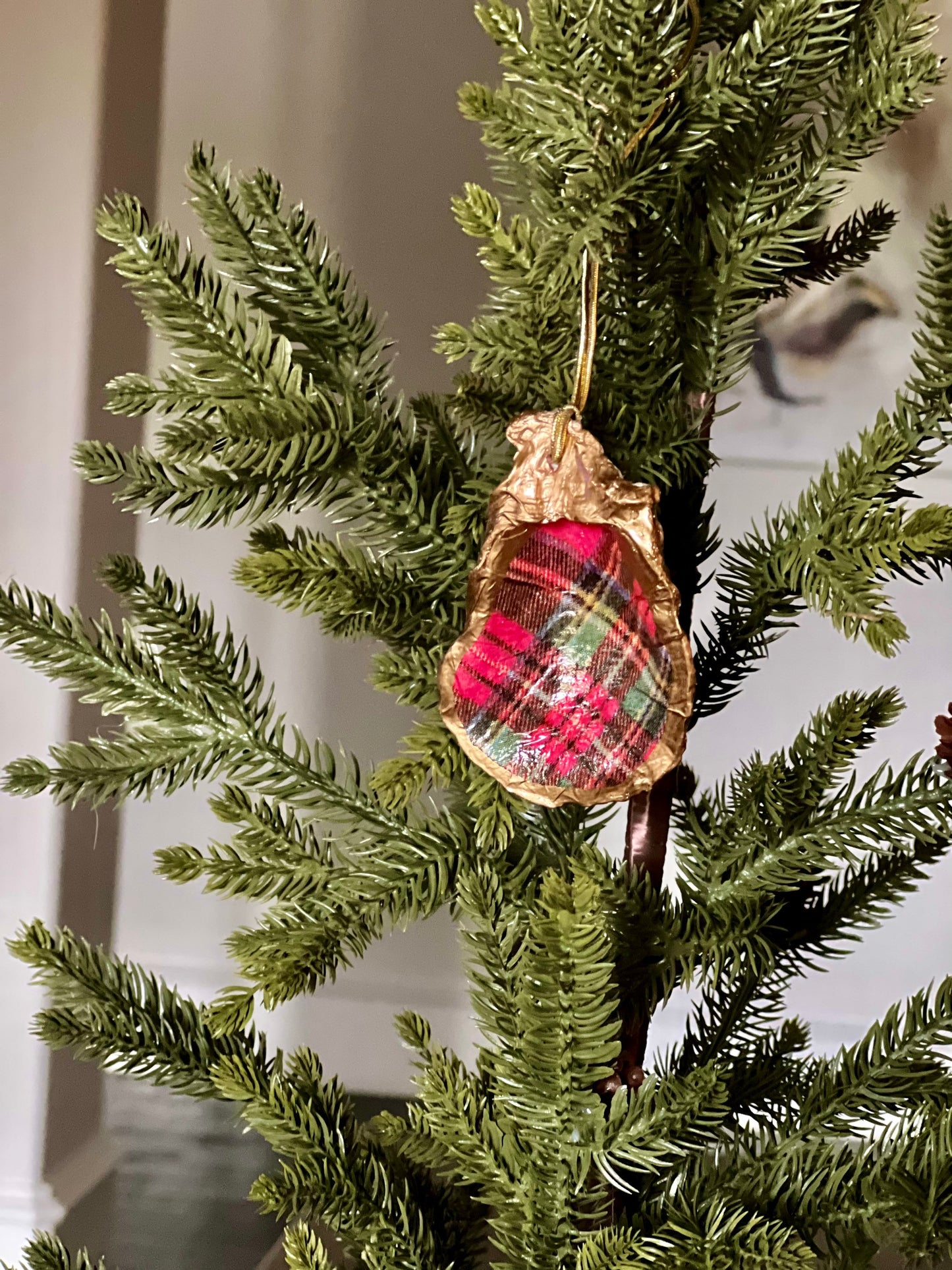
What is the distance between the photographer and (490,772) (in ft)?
1.29

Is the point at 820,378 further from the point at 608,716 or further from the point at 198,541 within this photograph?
the point at 608,716

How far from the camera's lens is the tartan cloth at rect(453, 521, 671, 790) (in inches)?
15.5

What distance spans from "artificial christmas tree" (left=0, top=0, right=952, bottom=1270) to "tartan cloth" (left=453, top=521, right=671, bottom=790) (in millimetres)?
25

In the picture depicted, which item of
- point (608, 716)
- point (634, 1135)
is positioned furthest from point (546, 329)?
point (634, 1135)

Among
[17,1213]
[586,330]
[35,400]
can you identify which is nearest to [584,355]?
[586,330]

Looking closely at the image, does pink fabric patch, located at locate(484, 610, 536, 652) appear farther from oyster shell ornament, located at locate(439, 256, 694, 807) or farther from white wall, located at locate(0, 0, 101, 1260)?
white wall, located at locate(0, 0, 101, 1260)

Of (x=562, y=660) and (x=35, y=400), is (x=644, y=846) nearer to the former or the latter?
(x=562, y=660)

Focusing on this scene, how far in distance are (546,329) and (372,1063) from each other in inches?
63.4

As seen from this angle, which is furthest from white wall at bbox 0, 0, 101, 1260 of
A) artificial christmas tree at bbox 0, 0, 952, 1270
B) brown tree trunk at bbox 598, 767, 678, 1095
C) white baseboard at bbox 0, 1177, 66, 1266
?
brown tree trunk at bbox 598, 767, 678, 1095

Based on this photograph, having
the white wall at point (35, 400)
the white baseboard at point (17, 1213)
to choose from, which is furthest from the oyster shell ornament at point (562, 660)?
the white baseboard at point (17, 1213)

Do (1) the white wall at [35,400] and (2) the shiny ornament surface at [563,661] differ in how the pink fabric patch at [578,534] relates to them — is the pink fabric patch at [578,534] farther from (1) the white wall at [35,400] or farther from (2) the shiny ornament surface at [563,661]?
(1) the white wall at [35,400]

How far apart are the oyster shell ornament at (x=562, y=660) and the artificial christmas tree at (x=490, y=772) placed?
0.02 meters

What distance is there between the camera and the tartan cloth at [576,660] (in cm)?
39

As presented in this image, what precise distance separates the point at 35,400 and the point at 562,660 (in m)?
0.86
